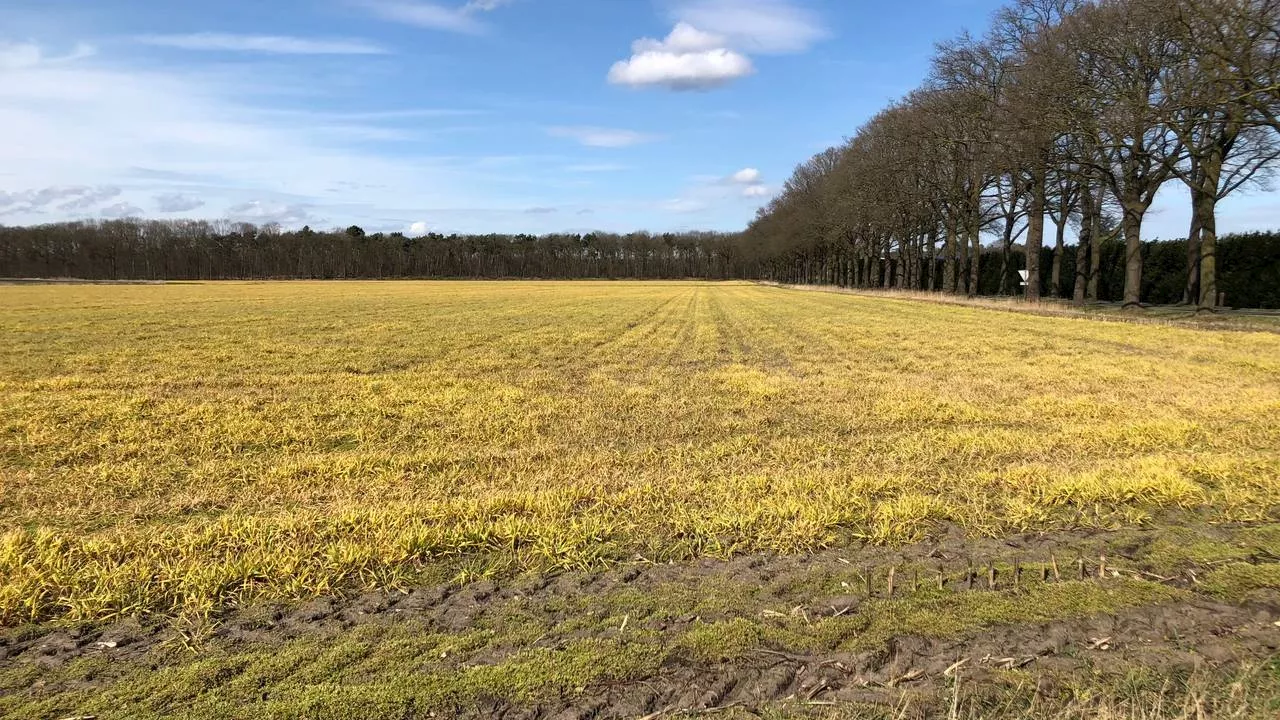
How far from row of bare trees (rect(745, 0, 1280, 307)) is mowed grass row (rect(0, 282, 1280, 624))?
11.6m

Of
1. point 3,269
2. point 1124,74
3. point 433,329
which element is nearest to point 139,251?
point 3,269

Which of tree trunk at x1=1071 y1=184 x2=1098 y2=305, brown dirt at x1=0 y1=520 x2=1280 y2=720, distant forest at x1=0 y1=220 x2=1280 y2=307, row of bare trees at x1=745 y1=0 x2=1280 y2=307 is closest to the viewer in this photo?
brown dirt at x1=0 y1=520 x2=1280 y2=720

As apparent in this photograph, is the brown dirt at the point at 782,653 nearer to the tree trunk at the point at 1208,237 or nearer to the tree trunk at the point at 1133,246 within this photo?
the tree trunk at the point at 1208,237

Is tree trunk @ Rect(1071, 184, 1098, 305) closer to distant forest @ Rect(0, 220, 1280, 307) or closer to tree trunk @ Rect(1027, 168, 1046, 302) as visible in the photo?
tree trunk @ Rect(1027, 168, 1046, 302)

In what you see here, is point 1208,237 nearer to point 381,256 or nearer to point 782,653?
point 782,653

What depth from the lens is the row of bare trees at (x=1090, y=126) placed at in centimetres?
2033

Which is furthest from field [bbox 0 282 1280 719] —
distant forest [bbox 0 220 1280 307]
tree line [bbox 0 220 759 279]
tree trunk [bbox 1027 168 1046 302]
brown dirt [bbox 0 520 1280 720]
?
tree line [bbox 0 220 759 279]

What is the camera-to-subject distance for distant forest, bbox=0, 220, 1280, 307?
11269 centimetres

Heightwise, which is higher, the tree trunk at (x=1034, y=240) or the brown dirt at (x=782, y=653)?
the tree trunk at (x=1034, y=240)

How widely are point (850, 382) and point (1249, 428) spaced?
486 centimetres

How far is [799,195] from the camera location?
72.4 meters

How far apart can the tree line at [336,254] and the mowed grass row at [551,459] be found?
104 metres

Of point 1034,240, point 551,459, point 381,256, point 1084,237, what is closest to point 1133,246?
point 1034,240

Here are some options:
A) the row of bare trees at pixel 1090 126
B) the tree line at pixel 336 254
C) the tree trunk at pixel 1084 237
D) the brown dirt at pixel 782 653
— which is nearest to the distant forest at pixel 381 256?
the tree line at pixel 336 254
